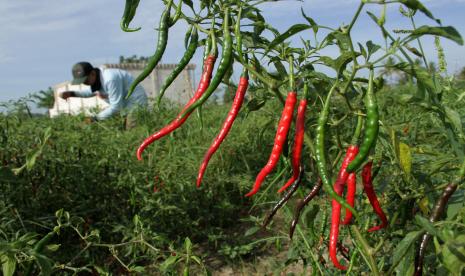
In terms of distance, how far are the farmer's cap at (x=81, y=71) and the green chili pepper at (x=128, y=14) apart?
183 inches

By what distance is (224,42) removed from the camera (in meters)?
0.97

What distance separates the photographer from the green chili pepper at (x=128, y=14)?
3.28 feet

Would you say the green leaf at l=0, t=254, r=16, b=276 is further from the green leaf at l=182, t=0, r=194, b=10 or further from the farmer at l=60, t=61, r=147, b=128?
the farmer at l=60, t=61, r=147, b=128

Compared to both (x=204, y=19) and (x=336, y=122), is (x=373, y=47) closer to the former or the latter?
(x=336, y=122)

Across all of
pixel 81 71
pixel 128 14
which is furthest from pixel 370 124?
pixel 81 71

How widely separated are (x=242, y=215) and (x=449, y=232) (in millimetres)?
2375

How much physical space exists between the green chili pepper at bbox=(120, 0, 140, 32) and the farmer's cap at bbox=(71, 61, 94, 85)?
15.3ft

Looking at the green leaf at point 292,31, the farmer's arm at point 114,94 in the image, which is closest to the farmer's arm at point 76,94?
the farmer's arm at point 114,94

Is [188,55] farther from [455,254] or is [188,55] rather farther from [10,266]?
[10,266]

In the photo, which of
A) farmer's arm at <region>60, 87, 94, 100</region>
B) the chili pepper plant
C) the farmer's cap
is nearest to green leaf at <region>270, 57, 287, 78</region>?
the chili pepper plant

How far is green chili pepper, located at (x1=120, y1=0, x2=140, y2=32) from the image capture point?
999mm

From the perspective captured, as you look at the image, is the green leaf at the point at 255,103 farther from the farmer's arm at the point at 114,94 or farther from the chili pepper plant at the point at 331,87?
the farmer's arm at the point at 114,94

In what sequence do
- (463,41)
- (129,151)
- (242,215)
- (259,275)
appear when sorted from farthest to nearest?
(242,215) < (129,151) < (259,275) < (463,41)

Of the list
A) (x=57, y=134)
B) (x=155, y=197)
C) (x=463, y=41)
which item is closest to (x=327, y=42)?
(x=463, y=41)
